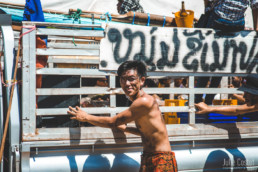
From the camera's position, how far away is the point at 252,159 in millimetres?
3371

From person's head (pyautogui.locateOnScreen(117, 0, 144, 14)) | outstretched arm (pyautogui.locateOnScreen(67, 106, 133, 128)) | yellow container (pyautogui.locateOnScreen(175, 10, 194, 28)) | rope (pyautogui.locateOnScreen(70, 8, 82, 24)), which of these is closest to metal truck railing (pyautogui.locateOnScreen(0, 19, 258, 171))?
outstretched arm (pyautogui.locateOnScreen(67, 106, 133, 128))

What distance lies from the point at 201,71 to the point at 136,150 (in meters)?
1.28

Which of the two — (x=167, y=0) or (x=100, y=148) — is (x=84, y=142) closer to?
(x=100, y=148)

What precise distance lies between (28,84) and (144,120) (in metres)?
1.25

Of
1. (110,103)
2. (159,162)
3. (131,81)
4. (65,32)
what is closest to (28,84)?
(65,32)

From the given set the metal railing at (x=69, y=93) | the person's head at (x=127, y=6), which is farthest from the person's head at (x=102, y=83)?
the metal railing at (x=69, y=93)

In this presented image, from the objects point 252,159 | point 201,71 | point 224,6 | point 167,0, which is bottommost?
point 252,159

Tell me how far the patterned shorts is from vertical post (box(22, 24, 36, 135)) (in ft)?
3.94

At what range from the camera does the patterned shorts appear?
2486 millimetres

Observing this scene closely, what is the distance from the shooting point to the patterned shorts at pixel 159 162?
2.49 metres

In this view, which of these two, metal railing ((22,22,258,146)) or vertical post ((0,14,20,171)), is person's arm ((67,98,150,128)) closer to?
metal railing ((22,22,258,146))

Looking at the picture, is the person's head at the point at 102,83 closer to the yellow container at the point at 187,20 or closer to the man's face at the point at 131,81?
the yellow container at the point at 187,20

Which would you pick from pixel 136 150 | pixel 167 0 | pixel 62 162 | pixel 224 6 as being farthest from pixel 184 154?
pixel 167 0

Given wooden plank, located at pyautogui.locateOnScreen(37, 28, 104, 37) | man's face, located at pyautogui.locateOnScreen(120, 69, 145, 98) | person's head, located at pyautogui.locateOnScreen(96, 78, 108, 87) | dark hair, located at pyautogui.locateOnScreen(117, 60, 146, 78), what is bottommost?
person's head, located at pyautogui.locateOnScreen(96, 78, 108, 87)
